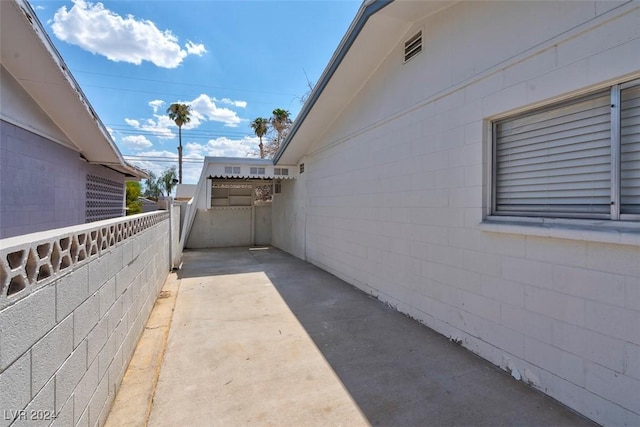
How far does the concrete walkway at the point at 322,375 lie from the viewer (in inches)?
99.7

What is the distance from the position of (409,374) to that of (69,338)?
2802mm

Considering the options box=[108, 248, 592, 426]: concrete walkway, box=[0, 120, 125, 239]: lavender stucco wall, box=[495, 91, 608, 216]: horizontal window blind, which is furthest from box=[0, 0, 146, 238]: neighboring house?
box=[495, 91, 608, 216]: horizontal window blind

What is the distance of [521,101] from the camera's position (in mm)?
3113

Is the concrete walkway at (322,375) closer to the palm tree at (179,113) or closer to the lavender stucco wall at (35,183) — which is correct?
the lavender stucco wall at (35,183)

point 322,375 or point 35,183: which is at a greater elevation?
point 35,183

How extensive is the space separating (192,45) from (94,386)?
11.8 m

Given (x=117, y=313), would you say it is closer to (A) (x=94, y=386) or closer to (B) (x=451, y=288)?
(A) (x=94, y=386)

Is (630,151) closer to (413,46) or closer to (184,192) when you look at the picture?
(413,46)

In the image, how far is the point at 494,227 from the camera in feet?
10.9

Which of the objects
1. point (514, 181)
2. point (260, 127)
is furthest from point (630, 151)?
point (260, 127)

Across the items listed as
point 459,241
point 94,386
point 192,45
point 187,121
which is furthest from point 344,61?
point 187,121

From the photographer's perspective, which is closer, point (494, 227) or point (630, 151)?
point (630, 151)

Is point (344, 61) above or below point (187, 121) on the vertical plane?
below

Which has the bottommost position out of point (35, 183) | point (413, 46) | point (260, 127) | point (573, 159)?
point (35, 183)
